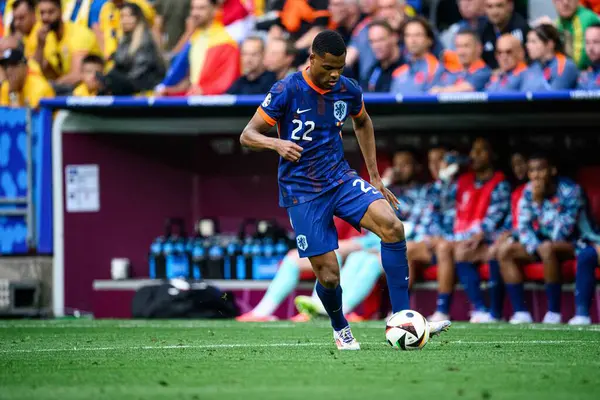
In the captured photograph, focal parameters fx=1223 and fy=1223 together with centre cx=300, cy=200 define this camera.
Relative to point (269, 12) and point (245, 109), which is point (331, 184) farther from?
point (269, 12)

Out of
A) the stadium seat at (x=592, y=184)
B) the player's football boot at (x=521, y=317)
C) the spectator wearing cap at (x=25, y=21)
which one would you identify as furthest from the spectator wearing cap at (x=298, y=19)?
the player's football boot at (x=521, y=317)

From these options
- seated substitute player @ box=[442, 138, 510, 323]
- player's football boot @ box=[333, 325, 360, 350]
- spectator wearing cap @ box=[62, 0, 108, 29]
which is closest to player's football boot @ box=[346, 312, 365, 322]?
seated substitute player @ box=[442, 138, 510, 323]

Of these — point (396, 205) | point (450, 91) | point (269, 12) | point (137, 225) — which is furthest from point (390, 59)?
point (396, 205)

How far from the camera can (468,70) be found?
12469mm

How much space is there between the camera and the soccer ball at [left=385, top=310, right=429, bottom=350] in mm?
7121

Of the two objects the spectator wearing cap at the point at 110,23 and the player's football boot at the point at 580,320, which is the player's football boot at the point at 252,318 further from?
the spectator wearing cap at the point at 110,23

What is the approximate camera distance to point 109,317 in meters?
13.6

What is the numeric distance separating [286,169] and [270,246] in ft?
19.7

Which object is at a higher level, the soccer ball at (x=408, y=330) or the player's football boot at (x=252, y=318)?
the soccer ball at (x=408, y=330)

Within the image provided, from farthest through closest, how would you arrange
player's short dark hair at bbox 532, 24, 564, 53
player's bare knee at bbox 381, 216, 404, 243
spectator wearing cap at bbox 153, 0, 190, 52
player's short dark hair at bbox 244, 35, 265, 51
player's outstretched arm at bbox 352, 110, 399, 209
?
spectator wearing cap at bbox 153, 0, 190, 52
player's short dark hair at bbox 244, 35, 265, 51
player's short dark hair at bbox 532, 24, 564, 53
player's outstretched arm at bbox 352, 110, 399, 209
player's bare knee at bbox 381, 216, 404, 243

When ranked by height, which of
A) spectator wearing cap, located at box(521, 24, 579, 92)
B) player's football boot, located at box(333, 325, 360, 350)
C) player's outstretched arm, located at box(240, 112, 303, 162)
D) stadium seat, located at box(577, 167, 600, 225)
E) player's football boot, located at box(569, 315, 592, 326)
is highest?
spectator wearing cap, located at box(521, 24, 579, 92)

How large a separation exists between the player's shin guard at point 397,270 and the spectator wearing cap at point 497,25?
18.9ft

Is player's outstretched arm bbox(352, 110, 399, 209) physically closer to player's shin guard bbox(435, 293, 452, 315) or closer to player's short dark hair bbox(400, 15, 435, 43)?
player's shin guard bbox(435, 293, 452, 315)

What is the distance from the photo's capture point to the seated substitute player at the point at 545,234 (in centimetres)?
1142
